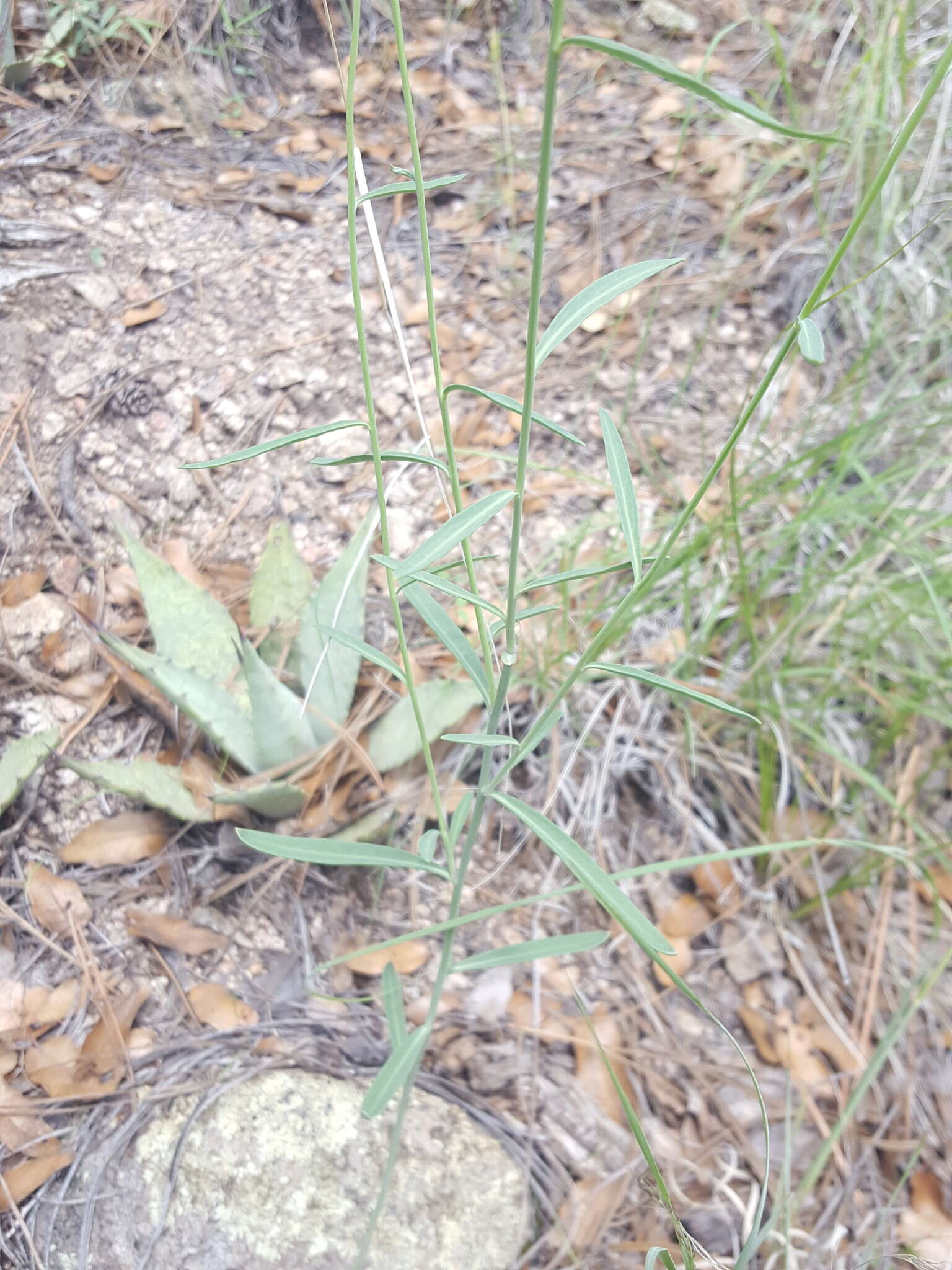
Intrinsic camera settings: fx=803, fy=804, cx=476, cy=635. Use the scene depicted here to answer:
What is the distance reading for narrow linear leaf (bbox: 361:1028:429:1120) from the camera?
82cm

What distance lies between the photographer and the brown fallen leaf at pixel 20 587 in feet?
4.49

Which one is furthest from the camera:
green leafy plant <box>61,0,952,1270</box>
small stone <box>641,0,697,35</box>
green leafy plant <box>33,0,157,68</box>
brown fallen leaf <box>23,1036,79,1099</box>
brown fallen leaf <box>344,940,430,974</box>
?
small stone <box>641,0,697,35</box>

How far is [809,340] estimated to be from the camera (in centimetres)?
50

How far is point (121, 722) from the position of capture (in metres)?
1.35

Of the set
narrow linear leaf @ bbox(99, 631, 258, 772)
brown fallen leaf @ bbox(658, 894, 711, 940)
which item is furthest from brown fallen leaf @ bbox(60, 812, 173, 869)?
brown fallen leaf @ bbox(658, 894, 711, 940)

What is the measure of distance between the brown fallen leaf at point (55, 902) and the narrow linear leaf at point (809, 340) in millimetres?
1173

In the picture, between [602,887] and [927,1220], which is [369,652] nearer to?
[602,887]

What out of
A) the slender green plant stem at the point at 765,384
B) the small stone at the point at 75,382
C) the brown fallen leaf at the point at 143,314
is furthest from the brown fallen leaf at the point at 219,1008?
the brown fallen leaf at the point at 143,314

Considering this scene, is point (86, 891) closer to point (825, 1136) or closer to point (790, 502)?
point (825, 1136)

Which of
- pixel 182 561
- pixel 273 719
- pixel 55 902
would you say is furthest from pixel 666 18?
pixel 55 902

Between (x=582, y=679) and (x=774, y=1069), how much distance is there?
748mm

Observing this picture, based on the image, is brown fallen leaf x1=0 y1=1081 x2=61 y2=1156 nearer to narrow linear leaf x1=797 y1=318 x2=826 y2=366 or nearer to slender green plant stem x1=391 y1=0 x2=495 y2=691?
slender green plant stem x1=391 y1=0 x2=495 y2=691

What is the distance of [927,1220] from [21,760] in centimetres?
157

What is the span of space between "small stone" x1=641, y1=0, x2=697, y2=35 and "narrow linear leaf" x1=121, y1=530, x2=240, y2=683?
236 cm
